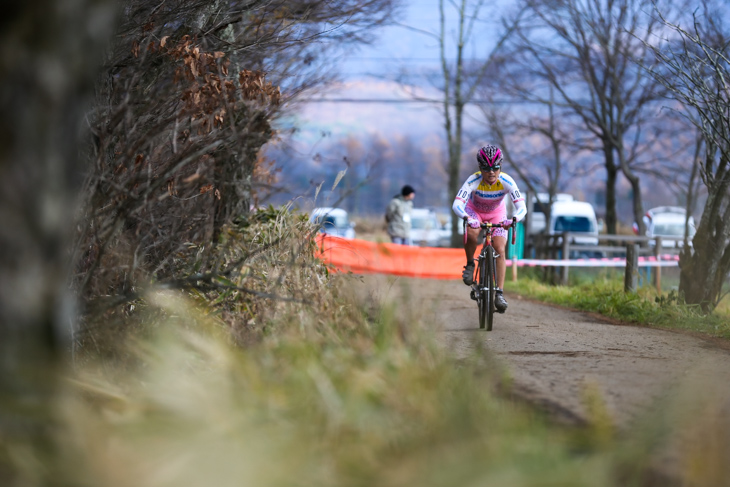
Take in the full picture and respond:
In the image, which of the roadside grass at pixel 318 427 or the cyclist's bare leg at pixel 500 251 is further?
the cyclist's bare leg at pixel 500 251

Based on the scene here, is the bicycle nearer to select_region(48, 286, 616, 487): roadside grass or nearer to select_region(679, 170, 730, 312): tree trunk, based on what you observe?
select_region(679, 170, 730, 312): tree trunk

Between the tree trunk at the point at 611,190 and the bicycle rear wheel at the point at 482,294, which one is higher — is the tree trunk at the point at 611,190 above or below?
above

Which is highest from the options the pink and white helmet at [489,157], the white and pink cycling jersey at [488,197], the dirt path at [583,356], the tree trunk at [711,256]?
the pink and white helmet at [489,157]

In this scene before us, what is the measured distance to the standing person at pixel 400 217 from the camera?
18.1 m

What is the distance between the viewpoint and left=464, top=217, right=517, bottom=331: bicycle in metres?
9.30

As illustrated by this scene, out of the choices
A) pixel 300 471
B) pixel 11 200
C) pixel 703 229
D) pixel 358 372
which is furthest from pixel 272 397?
pixel 703 229

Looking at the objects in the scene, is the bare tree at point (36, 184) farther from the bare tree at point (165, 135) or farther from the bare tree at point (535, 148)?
the bare tree at point (535, 148)

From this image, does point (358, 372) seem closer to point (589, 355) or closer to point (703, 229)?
point (589, 355)

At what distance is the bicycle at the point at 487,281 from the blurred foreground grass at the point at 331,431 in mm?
4852

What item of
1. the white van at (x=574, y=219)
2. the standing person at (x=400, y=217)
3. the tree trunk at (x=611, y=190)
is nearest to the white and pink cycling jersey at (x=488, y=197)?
the standing person at (x=400, y=217)

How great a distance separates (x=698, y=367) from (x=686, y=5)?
49.8 feet

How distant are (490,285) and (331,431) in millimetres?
6250

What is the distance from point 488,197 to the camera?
402 inches

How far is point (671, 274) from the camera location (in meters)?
22.2
